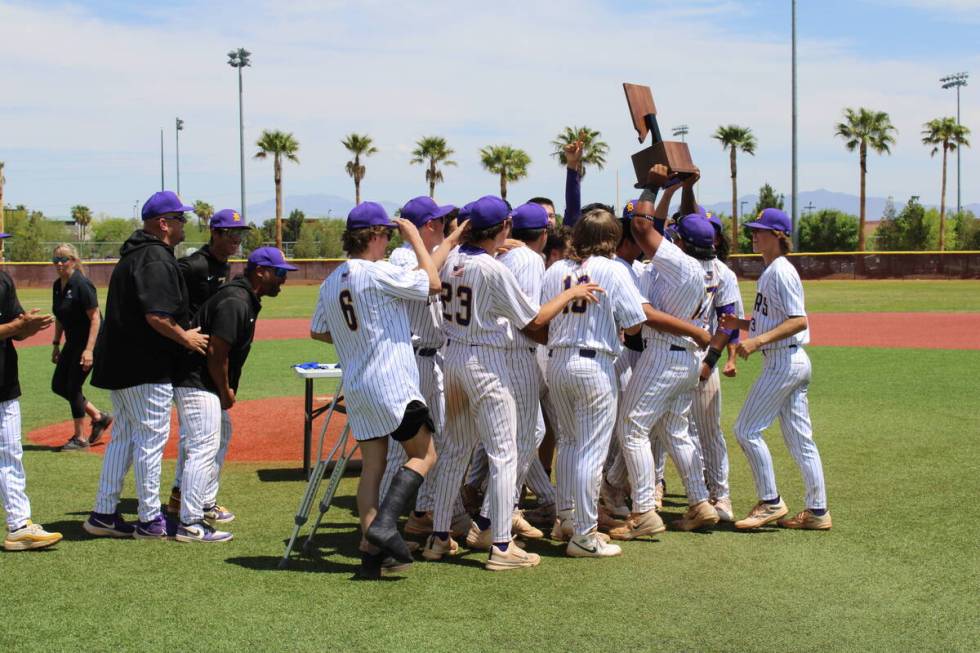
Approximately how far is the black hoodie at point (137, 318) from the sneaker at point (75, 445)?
11.6 feet

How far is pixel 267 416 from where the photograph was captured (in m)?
11.3

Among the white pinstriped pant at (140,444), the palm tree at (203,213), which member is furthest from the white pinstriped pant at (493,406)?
the palm tree at (203,213)

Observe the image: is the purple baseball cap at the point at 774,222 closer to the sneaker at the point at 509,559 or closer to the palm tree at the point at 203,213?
the sneaker at the point at 509,559

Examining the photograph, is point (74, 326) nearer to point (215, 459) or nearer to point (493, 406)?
point (215, 459)

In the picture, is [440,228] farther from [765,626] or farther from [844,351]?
[844,351]

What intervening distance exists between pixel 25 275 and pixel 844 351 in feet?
128

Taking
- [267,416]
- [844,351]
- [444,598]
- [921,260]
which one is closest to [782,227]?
[444,598]

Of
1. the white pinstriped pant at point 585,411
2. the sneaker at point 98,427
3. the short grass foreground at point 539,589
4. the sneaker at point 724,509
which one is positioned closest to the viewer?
the short grass foreground at point 539,589

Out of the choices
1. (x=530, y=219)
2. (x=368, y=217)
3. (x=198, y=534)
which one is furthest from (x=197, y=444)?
(x=530, y=219)

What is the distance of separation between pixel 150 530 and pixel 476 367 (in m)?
2.46

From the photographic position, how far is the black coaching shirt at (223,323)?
21.0 feet

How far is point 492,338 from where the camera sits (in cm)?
577

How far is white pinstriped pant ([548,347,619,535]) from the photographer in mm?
5867

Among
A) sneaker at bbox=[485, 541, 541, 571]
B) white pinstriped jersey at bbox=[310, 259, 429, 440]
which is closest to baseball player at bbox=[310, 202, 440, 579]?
white pinstriped jersey at bbox=[310, 259, 429, 440]
